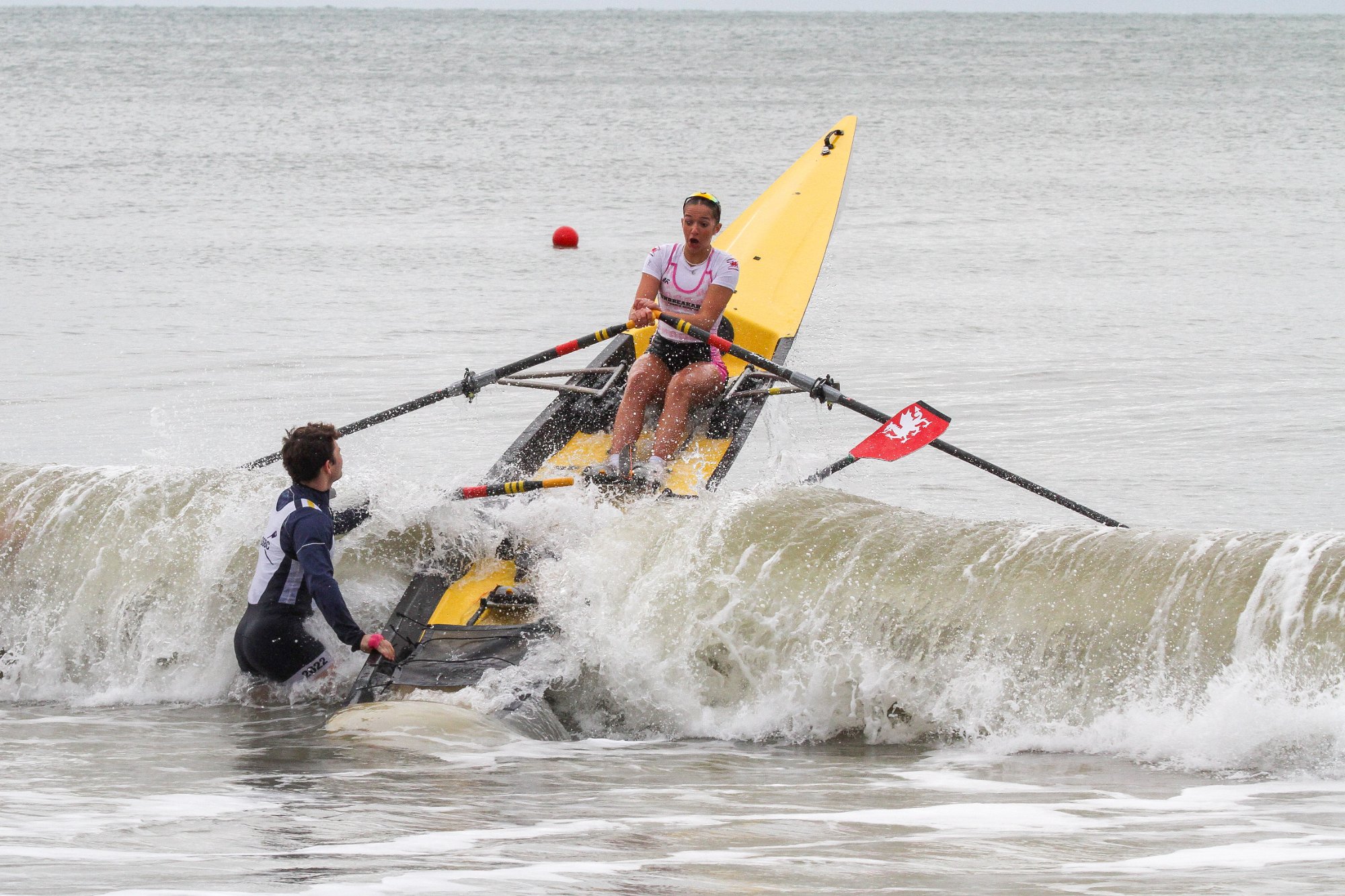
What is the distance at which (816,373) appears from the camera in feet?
40.7

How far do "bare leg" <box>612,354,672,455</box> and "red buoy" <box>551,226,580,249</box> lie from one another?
11.7 metres

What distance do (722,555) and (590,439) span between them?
1891 mm

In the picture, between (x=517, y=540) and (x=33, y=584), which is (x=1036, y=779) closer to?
(x=517, y=540)

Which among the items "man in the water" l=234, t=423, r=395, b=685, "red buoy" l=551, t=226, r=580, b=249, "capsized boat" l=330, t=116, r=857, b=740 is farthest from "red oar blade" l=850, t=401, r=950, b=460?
"red buoy" l=551, t=226, r=580, b=249

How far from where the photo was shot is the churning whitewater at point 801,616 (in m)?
5.20

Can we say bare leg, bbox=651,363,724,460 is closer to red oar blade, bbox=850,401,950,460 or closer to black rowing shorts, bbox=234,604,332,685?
red oar blade, bbox=850,401,950,460

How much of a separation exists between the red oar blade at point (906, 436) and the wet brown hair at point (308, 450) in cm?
281

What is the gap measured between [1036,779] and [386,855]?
7.14 ft

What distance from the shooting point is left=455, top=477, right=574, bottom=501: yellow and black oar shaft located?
6484mm

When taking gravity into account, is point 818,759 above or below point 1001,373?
below

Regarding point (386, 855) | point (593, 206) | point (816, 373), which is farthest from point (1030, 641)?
point (593, 206)

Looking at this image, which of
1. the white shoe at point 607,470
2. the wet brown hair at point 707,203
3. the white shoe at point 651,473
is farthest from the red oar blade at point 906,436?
the wet brown hair at point 707,203

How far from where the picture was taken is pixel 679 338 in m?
7.52

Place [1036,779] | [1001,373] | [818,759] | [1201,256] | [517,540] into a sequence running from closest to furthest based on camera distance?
[1036,779] < [818,759] < [517,540] < [1001,373] < [1201,256]
